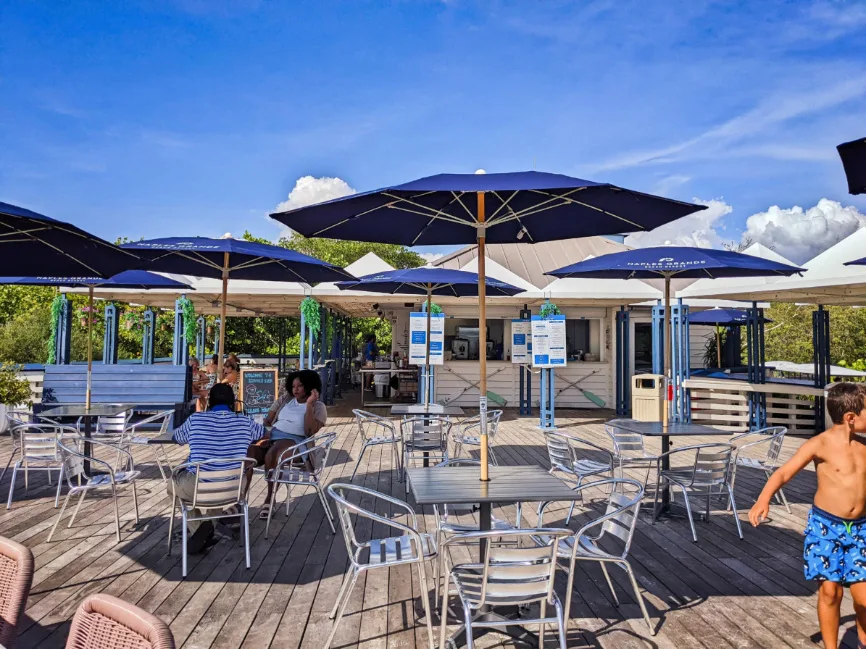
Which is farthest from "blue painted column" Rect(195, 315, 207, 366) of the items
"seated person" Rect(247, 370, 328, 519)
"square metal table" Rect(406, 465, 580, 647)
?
"square metal table" Rect(406, 465, 580, 647)

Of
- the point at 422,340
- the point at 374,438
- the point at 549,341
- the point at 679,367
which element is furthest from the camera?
the point at 679,367

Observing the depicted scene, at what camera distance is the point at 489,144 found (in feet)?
40.2

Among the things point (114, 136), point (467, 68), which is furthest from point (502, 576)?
point (114, 136)

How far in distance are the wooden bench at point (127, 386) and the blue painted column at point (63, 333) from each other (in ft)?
2.87

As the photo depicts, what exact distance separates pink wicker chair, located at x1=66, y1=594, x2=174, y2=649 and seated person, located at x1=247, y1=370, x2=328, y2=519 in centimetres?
389

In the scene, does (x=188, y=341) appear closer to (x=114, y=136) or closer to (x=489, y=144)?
(x=489, y=144)

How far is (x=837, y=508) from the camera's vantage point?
105 inches

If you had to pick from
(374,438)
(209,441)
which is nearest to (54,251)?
(209,441)

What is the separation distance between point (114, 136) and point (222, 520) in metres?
18.0

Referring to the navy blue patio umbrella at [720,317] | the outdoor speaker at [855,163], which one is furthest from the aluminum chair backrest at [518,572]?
the navy blue patio umbrella at [720,317]

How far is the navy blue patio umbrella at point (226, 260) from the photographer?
17.4 feet

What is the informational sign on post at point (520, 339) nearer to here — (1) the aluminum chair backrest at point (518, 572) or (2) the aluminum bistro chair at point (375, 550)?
(2) the aluminum bistro chair at point (375, 550)

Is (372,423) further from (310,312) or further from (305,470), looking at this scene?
(305,470)

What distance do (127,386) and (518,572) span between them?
9270 millimetres
